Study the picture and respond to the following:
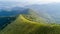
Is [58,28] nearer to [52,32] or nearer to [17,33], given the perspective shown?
[52,32]

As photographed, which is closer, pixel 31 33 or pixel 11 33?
pixel 31 33

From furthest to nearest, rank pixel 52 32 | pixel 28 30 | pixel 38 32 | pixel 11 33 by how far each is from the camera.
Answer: pixel 11 33, pixel 28 30, pixel 38 32, pixel 52 32

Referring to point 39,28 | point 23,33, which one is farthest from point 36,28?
point 23,33

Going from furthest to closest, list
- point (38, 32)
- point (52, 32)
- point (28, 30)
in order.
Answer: point (28, 30), point (38, 32), point (52, 32)

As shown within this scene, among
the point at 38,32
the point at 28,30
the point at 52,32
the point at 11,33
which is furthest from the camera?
the point at 11,33

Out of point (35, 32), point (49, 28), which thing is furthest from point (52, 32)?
point (35, 32)

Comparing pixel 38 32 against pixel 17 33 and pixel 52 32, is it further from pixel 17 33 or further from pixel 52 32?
pixel 17 33

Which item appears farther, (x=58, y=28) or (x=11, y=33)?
(x=11, y=33)

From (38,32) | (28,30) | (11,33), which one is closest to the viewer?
(38,32)
